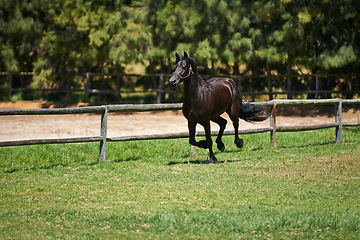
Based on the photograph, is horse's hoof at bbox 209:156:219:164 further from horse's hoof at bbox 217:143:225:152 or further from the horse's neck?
the horse's neck

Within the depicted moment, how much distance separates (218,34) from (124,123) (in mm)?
5550

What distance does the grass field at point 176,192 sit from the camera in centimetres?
553

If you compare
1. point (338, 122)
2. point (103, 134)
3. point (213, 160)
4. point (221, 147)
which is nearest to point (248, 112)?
point (221, 147)

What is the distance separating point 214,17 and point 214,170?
1254cm

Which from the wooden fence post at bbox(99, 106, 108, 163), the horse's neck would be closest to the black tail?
the horse's neck

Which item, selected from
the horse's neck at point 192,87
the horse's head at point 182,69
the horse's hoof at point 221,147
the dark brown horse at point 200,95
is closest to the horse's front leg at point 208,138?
the dark brown horse at point 200,95

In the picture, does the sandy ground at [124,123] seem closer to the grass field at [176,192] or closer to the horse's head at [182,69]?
the grass field at [176,192]

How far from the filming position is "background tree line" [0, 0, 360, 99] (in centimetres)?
1920

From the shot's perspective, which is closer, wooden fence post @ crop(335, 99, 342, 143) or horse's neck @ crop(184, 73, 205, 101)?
horse's neck @ crop(184, 73, 205, 101)

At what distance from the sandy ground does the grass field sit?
3555 mm

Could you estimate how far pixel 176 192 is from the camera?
727 cm

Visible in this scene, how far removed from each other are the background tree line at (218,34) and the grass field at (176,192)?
838 centimetres

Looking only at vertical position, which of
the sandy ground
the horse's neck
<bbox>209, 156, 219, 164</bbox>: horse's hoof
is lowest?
the sandy ground

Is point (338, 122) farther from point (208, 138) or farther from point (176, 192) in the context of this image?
point (176, 192)
